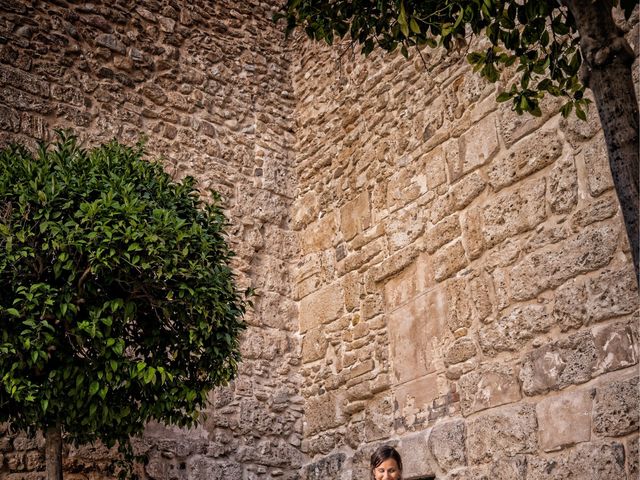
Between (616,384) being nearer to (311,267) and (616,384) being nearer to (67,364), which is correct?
(67,364)

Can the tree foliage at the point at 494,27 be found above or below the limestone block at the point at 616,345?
above

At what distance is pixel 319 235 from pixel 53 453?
3250 mm

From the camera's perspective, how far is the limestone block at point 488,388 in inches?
197

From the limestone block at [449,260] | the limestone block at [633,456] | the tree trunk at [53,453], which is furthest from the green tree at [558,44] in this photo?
the tree trunk at [53,453]

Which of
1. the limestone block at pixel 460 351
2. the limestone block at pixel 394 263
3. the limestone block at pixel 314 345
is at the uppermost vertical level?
the limestone block at pixel 394 263

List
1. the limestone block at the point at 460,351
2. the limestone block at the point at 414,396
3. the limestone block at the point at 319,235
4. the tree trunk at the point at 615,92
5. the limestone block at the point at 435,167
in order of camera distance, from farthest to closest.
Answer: the limestone block at the point at 319,235 < the limestone block at the point at 435,167 < the limestone block at the point at 414,396 < the limestone block at the point at 460,351 < the tree trunk at the point at 615,92

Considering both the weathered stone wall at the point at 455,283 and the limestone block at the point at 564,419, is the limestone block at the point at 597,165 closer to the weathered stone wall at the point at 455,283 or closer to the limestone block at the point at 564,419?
the weathered stone wall at the point at 455,283

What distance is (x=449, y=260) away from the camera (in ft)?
18.6

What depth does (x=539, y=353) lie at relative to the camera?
4.84m

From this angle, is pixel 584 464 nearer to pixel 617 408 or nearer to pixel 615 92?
pixel 617 408

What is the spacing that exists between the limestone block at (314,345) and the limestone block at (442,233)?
1419mm

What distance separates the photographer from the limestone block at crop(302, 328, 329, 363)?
6836mm

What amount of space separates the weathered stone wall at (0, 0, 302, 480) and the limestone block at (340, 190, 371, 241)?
710 millimetres

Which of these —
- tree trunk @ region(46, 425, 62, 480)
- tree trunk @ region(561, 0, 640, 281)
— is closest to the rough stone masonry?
tree trunk @ region(46, 425, 62, 480)
